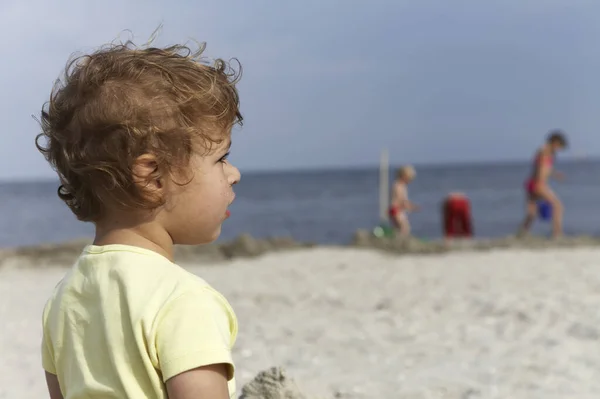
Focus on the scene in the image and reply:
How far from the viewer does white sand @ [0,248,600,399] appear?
3.33 meters

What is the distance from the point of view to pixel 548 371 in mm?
3402

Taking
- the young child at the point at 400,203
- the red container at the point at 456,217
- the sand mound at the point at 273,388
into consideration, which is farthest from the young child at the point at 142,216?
the red container at the point at 456,217

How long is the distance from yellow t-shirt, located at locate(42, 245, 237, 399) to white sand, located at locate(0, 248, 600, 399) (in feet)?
5.15

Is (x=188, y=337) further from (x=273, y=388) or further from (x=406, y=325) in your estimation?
(x=406, y=325)

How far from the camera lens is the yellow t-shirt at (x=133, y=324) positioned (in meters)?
1.52

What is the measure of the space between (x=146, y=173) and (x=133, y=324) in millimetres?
335

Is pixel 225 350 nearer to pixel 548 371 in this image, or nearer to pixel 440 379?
pixel 440 379

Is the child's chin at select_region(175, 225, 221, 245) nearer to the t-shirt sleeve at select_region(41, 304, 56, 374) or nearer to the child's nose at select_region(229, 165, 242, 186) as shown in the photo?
the child's nose at select_region(229, 165, 242, 186)

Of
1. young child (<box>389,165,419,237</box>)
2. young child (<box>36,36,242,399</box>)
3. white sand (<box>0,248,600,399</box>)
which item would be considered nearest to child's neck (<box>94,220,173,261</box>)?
young child (<box>36,36,242,399</box>)

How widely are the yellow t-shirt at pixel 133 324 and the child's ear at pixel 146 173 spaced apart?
0.14 meters

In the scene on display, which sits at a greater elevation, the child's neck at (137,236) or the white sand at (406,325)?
the child's neck at (137,236)

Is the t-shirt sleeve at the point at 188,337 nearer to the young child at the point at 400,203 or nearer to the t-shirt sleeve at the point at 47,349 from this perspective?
the t-shirt sleeve at the point at 47,349

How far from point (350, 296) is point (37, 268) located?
3.95 metres

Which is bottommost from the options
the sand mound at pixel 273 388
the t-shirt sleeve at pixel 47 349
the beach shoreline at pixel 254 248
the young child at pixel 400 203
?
the beach shoreline at pixel 254 248
